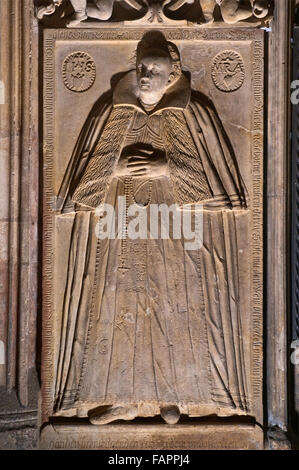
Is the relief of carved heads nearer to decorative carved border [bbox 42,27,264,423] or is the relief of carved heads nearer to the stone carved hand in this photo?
decorative carved border [bbox 42,27,264,423]

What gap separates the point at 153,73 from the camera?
198 inches

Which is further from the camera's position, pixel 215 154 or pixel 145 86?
pixel 215 154

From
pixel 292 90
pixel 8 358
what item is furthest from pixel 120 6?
pixel 8 358

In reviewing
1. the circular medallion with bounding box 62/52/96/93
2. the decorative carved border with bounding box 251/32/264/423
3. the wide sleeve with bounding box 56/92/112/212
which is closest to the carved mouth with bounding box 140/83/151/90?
the wide sleeve with bounding box 56/92/112/212

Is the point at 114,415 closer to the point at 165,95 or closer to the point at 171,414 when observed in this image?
the point at 171,414

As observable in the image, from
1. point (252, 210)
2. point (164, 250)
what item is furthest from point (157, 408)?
point (252, 210)

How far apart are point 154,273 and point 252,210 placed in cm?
104

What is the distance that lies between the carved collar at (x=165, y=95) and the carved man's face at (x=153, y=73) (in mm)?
70

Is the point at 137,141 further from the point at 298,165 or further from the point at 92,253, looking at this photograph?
the point at 298,165

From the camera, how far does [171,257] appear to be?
5156 millimetres

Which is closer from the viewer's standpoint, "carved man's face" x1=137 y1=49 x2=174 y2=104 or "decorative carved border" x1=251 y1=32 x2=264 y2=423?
"carved man's face" x1=137 y1=49 x2=174 y2=104

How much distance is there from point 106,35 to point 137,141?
3.26 ft

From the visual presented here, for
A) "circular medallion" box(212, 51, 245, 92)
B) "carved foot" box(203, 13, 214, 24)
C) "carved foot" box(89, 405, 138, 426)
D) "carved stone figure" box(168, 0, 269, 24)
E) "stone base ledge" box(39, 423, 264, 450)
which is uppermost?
"carved stone figure" box(168, 0, 269, 24)

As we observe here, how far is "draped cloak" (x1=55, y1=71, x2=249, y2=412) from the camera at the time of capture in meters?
5.13
